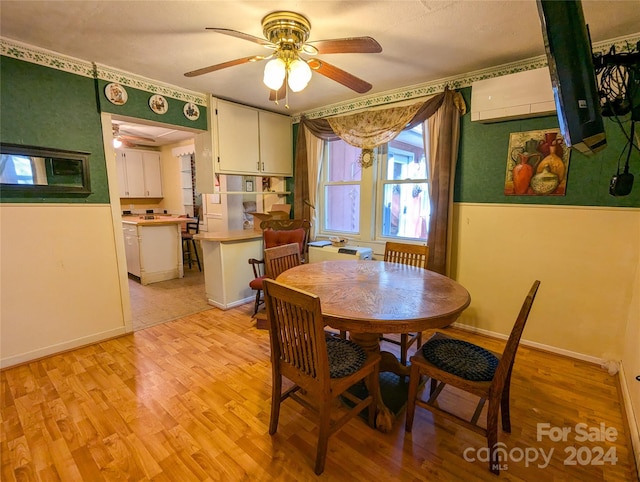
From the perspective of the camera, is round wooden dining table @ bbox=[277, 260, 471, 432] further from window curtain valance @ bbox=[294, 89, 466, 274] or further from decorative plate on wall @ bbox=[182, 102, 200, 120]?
decorative plate on wall @ bbox=[182, 102, 200, 120]

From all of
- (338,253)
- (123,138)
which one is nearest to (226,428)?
(338,253)

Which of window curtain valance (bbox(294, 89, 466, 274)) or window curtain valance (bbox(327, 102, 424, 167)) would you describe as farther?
window curtain valance (bbox(327, 102, 424, 167))

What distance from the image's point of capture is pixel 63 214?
2520 millimetres

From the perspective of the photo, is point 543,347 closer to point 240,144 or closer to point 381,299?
point 381,299

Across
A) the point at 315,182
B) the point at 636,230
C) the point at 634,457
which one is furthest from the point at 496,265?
the point at 315,182

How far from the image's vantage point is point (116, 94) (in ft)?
8.86

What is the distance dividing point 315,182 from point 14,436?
3393 millimetres

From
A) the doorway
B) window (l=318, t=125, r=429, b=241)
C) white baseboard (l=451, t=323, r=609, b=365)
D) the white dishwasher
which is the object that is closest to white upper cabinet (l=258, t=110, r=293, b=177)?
window (l=318, t=125, r=429, b=241)

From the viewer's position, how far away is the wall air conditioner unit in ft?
7.43

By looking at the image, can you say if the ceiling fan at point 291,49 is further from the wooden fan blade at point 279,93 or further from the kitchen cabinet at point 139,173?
the kitchen cabinet at point 139,173

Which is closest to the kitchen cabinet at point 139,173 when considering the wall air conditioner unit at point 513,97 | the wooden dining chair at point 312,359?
the wooden dining chair at point 312,359

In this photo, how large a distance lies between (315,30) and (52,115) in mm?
2196

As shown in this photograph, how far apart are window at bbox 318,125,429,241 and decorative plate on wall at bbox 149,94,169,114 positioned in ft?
6.17

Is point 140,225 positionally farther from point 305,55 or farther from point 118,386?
point 305,55
